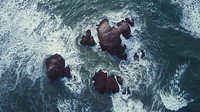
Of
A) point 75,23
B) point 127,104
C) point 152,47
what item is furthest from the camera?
point 75,23

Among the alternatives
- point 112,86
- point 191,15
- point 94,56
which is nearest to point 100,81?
point 112,86

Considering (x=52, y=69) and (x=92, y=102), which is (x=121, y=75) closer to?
(x=92, y=102)

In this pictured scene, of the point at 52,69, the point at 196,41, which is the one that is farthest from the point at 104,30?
the point at 196,41

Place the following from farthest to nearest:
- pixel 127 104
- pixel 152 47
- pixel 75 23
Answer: pixel 75 23
pixel 152 47
pixel 127 104

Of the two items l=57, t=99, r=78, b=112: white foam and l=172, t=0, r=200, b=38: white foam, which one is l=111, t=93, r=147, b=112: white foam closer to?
l=57, t=99, r=78, b=112: white foam

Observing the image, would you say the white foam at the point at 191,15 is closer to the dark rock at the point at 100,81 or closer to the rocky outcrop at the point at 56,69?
the dark rock at the point at 100,81

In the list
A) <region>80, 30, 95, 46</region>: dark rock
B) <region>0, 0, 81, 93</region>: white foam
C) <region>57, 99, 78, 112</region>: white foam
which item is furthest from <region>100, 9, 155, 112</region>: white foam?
<region>0, 0, 81, 93</region>: white foam

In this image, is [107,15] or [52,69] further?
[107,15]
